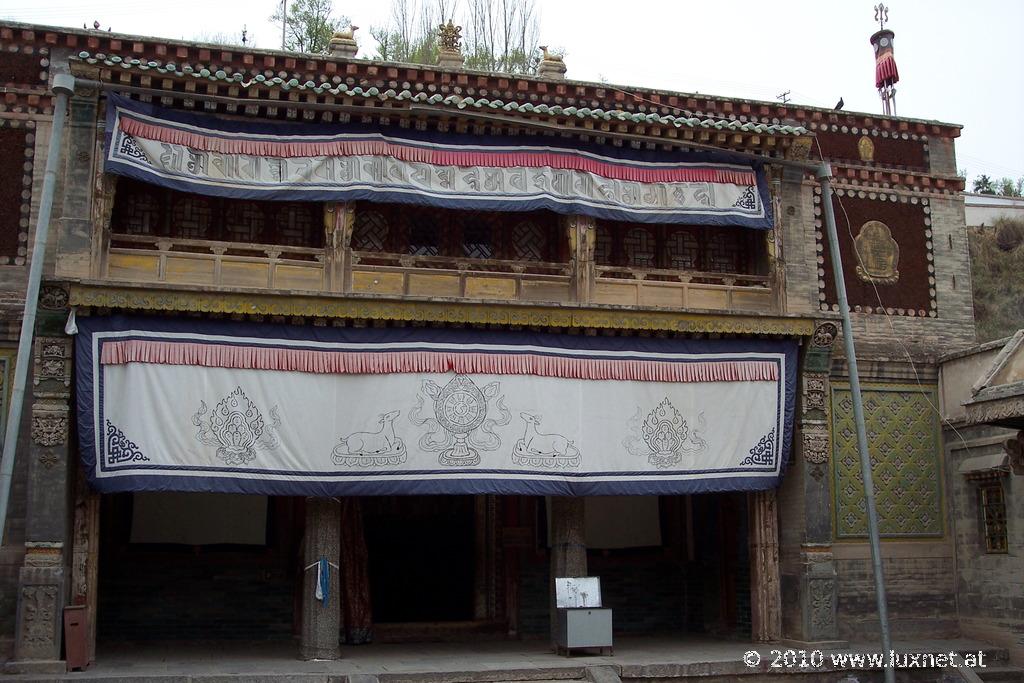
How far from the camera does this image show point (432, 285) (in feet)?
53.0

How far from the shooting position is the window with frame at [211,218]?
16406 mm

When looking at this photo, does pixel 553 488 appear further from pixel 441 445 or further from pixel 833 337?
pixel 833 337

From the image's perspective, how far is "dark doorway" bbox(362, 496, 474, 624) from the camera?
18656 millimetres

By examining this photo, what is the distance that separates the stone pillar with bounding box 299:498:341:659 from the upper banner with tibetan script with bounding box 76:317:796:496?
0.62 metres

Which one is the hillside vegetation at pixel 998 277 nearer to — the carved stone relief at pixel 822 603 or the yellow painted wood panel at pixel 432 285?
the carved stone relief at pixel 822 603

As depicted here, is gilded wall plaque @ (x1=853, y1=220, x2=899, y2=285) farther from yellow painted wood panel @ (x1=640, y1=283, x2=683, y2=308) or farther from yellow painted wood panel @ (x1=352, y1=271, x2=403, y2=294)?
yellow painted wood panel @ (x1=352, y1=271, x2=403, y2=294)

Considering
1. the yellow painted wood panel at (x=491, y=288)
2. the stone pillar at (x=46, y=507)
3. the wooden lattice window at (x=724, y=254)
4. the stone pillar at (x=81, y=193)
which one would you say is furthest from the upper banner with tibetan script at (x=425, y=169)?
the stone pillar at (x=46, y=507)

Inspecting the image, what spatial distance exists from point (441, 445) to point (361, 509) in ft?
12.1

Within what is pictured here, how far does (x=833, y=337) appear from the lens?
17.4 meters

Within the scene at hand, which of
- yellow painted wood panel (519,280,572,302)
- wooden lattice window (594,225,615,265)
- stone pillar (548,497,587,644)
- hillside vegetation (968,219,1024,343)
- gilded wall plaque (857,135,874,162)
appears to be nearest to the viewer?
stone pillar (548,497,587,644)

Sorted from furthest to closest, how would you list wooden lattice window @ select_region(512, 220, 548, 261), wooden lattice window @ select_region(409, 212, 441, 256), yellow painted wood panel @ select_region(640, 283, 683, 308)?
wooden lattice window @ select_region(512, 220, 548, 261) → wooden lattice window @ select_region(409, 212, 441, 256) → yellow painted wood panel @ select_region(640, 283, 683, 308)

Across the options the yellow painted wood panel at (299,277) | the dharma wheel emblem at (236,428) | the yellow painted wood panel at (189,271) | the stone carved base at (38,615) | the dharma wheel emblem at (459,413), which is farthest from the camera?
the yellow painted wood panel at (299,277)

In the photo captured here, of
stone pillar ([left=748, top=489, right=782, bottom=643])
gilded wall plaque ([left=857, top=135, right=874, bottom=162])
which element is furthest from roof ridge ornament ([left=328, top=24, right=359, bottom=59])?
stone pillar ([left=748, top=489, right=782, bottom=643])

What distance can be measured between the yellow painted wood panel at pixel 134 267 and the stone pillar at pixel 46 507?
850mm
